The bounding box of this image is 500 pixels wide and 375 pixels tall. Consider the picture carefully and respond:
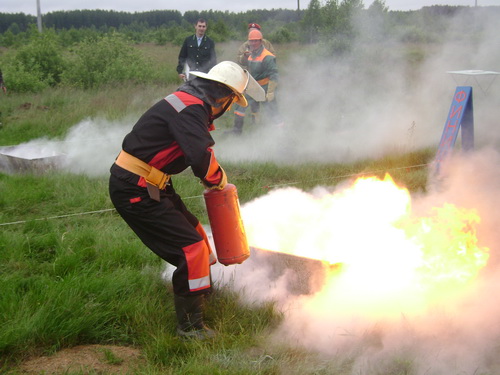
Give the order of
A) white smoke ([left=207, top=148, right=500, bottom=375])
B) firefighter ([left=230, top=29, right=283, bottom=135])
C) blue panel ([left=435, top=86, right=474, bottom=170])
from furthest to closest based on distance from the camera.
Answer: firefighter ([left=230, top=29, right=283, bottom=135]) → blue panel ([left=435, top=86, right=474, bottom=170]) → white smoke ([left=207, top=148, right=500, bottom=375])

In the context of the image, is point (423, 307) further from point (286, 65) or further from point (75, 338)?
point (286, 65)

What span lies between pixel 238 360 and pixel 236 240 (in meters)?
0.88

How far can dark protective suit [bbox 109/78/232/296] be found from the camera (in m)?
3.33

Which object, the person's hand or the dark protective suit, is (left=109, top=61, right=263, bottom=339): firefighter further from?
the person's hand

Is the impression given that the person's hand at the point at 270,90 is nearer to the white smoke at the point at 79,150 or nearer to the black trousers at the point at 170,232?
the white smoke at the point at 79,150

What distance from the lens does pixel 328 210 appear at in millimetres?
4875

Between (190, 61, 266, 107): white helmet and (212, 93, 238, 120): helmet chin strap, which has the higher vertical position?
(190, 61, 266, 107): white helmet

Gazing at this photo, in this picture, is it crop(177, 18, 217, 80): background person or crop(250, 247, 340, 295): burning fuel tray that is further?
crop(177, 18, 217, 80): background person

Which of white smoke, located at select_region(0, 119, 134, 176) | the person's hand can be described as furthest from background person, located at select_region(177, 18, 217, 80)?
white smoke, located at select_region(0, 119, 134, 176)

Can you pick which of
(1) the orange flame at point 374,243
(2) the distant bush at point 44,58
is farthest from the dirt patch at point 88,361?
(2) the distant bush at point 44,58

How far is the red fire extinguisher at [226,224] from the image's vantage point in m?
3.64

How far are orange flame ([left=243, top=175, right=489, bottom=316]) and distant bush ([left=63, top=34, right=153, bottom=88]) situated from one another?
32.2 ft

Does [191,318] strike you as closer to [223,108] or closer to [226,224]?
[226,224]

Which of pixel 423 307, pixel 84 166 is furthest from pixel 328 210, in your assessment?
pixel 84 166
